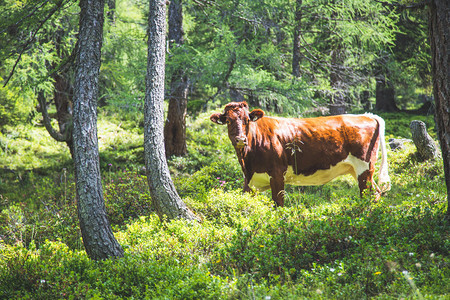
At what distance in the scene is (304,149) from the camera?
8.06m

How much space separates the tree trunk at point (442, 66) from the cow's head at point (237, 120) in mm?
3239

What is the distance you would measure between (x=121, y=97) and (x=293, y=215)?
21.8 ft

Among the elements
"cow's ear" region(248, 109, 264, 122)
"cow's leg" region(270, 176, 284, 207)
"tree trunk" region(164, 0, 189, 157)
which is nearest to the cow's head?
"cow's ear" region(248, 109, 264, 122)

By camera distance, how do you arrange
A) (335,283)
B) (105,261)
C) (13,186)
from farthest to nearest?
(13,186) < (105,261) < (335,283)

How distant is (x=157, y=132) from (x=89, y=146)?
1.71 m

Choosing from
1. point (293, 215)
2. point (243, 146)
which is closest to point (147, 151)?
point (243, 146)

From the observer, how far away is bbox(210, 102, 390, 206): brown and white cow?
7.69 m

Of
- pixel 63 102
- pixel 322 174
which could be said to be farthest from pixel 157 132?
pixel 63 102

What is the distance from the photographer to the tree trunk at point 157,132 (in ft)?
24.3

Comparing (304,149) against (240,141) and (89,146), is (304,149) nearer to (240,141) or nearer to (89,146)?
(240,141)

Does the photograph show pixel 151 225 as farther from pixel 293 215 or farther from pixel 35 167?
pixel 35 167

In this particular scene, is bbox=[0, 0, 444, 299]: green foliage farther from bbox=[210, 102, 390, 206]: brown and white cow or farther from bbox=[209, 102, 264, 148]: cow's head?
bbox=[209, 102, 264, 148]: cow's head

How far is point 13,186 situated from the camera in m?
12.6

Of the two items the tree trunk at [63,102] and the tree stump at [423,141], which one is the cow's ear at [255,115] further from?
the tree trunk at [63,102]
